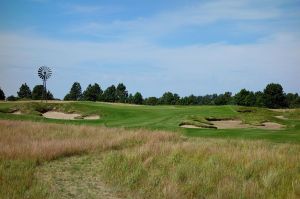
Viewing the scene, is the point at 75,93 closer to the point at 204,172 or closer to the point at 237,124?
the point at 237,124

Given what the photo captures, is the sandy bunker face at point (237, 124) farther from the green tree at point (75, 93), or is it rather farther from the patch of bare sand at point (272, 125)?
the green tree at point (75, 93)

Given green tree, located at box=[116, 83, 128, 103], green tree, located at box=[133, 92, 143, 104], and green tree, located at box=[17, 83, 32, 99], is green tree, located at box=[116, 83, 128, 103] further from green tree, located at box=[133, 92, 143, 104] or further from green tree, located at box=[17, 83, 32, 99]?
green tree, located at box=[17, 83, 32, 99]

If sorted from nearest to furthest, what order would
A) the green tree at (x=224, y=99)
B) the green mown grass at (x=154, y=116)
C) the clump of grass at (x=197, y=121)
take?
the green mown grass at (x=154, y=116) < the clump of grass at (x=197, y=121) < the green tree at (x=224, y=99)

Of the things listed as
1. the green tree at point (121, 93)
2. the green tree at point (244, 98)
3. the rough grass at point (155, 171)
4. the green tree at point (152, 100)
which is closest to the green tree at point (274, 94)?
the green tree at point (244, 98)

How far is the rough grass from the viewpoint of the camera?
1000 cm

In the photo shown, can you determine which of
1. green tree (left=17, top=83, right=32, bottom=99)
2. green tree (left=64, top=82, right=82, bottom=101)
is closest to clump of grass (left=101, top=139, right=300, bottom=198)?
green tree (left=17, top=83, right=32, bottom=99)

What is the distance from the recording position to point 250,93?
335 feet

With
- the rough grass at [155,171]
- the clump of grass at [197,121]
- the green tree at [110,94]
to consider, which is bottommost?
the rough grass at [155,171]

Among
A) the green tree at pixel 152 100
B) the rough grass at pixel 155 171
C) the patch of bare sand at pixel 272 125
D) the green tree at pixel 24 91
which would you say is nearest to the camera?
the rough grass at pixel 155 171

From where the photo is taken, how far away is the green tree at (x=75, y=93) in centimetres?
12495

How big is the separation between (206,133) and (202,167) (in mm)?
13698

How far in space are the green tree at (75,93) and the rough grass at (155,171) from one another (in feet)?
356

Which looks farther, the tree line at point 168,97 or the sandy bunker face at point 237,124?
the tree line at point 168,97

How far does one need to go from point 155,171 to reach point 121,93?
4014 inches
